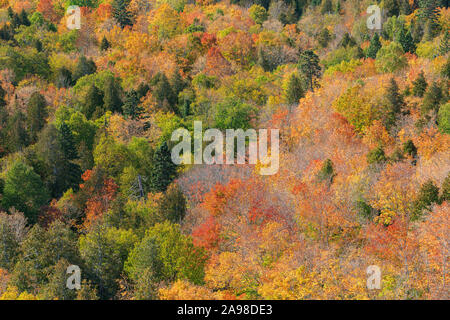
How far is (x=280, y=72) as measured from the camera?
95.3 meters

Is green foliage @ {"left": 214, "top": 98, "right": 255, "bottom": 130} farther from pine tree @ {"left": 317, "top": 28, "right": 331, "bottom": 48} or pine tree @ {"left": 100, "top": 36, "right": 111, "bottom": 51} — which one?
pine tree @ {"left": 100, "top": 36, "right": 111, "bottom": 51}

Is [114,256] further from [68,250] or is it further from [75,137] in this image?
[75,137]

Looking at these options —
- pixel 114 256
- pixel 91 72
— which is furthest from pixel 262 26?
pixel 114 256

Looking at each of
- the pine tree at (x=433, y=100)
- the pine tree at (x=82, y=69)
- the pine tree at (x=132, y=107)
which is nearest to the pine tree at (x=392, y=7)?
the pine tree at (x=433, y=100)

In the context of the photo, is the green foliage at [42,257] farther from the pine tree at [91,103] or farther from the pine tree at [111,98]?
the pine tree at [91,103]

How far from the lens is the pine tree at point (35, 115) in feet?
255

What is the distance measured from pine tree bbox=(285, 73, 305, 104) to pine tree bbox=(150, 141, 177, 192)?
81.8ft

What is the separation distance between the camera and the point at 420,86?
235 feet

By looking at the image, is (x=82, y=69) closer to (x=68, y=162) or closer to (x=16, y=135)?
(x=16, y=135)

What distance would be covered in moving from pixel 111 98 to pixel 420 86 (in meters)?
46.2

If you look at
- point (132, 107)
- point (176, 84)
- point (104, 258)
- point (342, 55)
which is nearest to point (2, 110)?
point (132, 107)

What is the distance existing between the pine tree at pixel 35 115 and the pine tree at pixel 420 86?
5415 cm

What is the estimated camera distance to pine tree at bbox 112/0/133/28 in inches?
4729

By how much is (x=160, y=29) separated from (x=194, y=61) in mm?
15767
